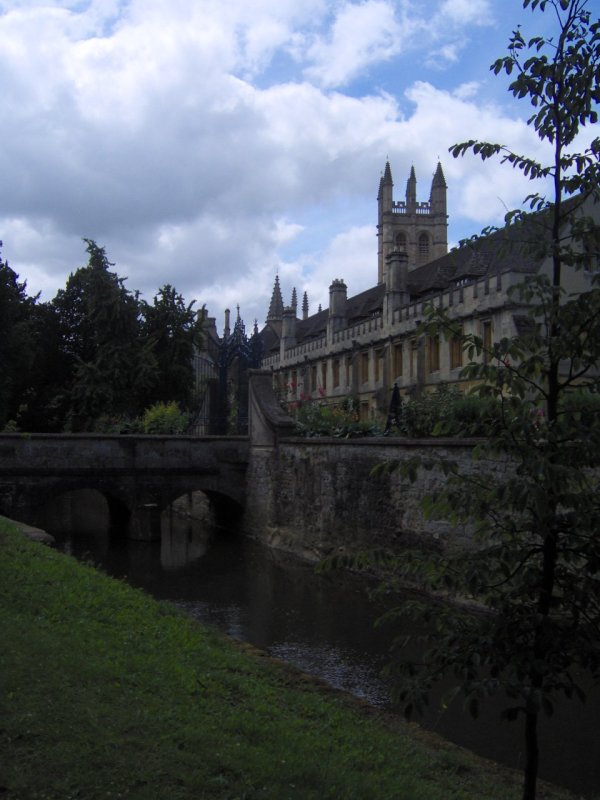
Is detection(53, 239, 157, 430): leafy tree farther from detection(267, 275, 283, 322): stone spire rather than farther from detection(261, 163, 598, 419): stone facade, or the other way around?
detection(267, 275, 283, 322): stone spire

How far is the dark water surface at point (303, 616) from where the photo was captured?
351 inches

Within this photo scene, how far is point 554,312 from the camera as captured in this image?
14.2 ft

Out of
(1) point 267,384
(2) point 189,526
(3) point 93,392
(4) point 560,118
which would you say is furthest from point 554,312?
(3) point 93,392

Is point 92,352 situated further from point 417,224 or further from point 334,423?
point 417,224

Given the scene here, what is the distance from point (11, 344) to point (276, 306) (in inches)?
1896

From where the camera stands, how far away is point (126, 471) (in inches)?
965

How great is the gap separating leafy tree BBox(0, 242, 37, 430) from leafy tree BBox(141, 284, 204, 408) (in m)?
5.36

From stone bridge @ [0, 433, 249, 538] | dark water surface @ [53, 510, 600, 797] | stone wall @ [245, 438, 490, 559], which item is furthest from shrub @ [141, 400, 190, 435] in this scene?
dark water surface @ [53, 510, 600, 797]

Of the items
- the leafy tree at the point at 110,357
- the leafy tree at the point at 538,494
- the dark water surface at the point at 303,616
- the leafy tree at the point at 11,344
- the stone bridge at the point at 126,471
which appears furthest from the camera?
the leafy tree at the point at 11,344

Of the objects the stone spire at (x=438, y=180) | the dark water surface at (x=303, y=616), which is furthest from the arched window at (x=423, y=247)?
the dark water surface at (x=303, y=616)

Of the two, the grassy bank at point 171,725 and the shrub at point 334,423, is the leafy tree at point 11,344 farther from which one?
the grassy bank at point 171,725

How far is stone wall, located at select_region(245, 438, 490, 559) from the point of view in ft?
57.0

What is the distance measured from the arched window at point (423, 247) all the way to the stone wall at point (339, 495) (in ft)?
179

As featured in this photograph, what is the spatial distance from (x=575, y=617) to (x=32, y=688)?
3.55 metres
